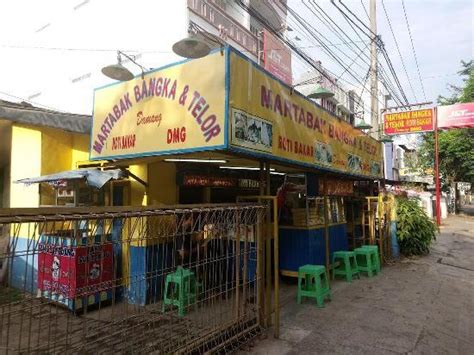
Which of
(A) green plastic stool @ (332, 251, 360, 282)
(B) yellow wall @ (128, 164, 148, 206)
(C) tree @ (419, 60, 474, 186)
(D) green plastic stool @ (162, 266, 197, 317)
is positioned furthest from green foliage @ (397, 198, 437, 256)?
(C) tree @ (419, 60, 474, 186)

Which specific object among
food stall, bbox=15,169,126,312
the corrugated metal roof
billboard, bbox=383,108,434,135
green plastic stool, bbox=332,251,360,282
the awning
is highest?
billboard, bbox=383,108,434,135

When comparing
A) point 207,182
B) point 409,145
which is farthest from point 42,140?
point 409,145

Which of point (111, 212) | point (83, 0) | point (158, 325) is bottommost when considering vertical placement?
point (158, 325)

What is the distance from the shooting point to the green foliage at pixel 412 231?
11.2 m

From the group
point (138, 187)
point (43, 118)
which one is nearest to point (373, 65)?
point (138, 187)

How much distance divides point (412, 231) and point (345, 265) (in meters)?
4.21

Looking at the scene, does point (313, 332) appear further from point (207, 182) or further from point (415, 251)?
point (415, 251)

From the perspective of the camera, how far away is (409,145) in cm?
4309

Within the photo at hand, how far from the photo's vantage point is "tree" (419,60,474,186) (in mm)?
27406

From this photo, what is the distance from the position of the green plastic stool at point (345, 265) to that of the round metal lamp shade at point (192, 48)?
5.81m

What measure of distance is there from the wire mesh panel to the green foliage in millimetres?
7646

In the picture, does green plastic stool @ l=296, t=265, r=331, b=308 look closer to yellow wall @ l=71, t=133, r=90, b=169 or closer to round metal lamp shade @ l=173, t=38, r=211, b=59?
round metal lamp shade @ l=173, t=38, r=211, b=59

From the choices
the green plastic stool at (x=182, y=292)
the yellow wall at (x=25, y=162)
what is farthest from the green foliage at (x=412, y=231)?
the yellow wall at (x=25, y=162)

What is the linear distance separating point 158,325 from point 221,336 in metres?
0.76
